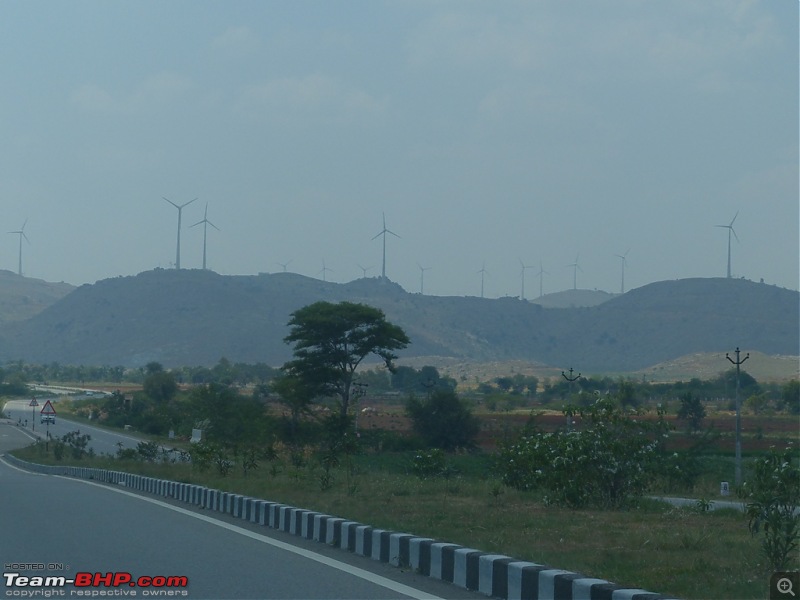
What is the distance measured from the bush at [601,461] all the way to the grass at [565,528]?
0.41 m

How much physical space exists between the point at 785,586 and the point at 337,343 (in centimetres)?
4828

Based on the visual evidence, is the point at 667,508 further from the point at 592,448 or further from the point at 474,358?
the point at 474,358

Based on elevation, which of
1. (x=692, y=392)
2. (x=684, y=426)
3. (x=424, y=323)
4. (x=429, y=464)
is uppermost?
(x=424, y=323)

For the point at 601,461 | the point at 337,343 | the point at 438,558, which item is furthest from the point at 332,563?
the point at 337,343

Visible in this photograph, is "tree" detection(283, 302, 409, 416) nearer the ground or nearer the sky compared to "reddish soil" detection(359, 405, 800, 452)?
nearer the sky

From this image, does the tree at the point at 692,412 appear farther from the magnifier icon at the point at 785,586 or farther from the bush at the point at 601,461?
the magnifier icon at the point at 785,586

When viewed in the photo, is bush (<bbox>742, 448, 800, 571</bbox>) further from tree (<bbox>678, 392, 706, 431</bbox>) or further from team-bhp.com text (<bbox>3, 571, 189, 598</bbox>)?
tree (<bbox>678, 392, 706, 431</bbox>)

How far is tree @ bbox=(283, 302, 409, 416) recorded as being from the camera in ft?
181

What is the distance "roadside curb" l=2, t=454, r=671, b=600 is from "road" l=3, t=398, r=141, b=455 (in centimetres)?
3626

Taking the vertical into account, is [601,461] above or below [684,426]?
above

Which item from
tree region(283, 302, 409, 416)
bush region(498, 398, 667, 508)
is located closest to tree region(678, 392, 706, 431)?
tree region(283, 302, 409, 416)

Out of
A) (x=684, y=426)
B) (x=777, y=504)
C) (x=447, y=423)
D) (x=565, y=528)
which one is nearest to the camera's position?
(x=777, y=504)

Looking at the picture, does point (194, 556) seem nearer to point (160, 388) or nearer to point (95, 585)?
point (95, 585)

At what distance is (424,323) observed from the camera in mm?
169875
